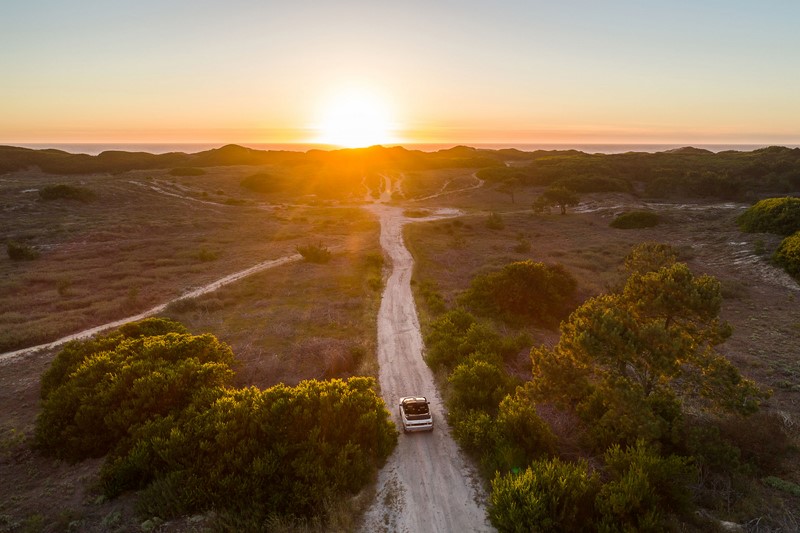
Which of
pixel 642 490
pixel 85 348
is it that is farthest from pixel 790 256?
pixel 85 348

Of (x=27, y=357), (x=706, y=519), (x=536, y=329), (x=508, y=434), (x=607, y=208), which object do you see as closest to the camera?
(x=706, y=519)

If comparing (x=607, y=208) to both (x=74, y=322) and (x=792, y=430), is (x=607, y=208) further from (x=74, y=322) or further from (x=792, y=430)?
(x=74, y=322)

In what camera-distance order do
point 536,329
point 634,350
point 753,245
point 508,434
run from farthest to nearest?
point 753,245
point 536,329
point 508,434
point 634,350

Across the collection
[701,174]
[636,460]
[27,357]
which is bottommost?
[27,357]

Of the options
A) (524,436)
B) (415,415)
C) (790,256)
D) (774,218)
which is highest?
(774,218)

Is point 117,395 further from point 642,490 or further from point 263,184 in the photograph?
point 263,184

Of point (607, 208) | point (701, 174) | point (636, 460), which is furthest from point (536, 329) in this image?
point (701, 174)

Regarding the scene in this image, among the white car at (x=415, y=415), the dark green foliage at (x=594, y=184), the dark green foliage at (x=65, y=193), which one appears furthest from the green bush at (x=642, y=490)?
the dark green foliage at (x=594, y=184)
